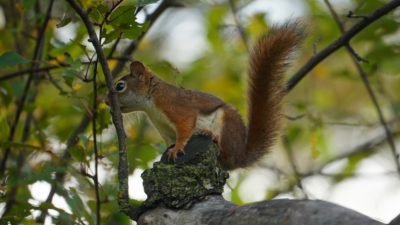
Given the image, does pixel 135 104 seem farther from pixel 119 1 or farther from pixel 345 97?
pixel 345 97

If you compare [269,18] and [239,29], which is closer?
[239,29]

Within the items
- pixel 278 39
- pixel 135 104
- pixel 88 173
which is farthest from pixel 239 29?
pixel 88 173

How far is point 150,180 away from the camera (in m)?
2.12

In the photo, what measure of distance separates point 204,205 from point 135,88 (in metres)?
1.26

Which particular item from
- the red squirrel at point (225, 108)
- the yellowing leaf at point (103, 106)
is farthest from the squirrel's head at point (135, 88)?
the yellowing leaf at point (103, 106)

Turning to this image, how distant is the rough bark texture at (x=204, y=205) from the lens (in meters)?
1.57

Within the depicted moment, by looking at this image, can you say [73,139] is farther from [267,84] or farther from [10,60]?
[267,84]

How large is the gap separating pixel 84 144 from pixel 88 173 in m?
0.28

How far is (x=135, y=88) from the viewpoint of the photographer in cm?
318

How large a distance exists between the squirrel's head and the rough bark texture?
2.50ft

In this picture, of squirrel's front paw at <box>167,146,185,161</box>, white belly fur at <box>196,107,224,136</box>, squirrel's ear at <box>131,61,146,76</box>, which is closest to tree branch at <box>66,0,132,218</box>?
squirrel's front paw at <box>167,146,185,161</box>

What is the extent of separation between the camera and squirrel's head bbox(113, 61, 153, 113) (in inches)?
124

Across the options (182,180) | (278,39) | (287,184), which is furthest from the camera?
(287,184)

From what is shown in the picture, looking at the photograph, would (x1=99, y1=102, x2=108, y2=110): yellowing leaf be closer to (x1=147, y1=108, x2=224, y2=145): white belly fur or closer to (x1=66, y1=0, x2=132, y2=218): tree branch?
(x1=147, y1=108, x2=224, y2=145): white belly fur
